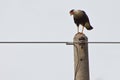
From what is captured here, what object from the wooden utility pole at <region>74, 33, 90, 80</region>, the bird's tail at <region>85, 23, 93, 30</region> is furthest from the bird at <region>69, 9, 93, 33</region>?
the wooden utility pole at <region>74, 33, 90, 80</region>

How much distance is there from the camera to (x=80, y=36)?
4.98m

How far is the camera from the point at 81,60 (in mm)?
4719

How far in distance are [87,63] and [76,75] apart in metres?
0.22

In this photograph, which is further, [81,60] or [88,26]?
[88,26]

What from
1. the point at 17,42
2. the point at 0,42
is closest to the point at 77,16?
the point at 17,42

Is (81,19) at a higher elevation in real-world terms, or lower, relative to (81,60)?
higher

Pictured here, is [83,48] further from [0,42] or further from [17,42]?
[0,42]

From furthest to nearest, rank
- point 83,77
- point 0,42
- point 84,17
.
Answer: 1. point 0,42
2. point 84,17
3. point 83,77

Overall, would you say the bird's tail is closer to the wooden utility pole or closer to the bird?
the bird

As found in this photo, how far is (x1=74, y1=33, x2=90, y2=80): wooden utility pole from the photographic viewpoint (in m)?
4.73

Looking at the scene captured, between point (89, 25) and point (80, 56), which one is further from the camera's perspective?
point (89, 25)

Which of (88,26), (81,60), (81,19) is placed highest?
(81,19)

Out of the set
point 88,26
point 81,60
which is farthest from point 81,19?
point 81,60

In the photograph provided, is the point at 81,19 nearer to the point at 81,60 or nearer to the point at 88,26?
the point at 88,26
